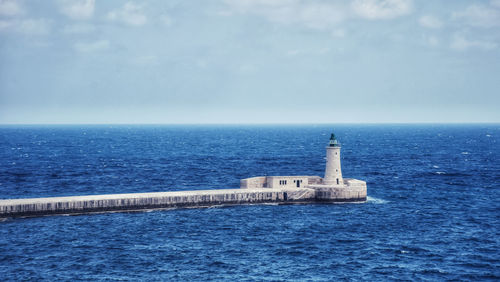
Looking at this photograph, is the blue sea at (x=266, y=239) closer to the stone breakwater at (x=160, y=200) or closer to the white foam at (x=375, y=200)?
the white foam at (x=375, y=200)

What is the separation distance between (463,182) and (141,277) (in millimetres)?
72868

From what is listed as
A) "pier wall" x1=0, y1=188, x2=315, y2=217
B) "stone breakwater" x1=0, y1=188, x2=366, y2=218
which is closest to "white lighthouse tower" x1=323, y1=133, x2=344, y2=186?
"stone breakwater" x1=0, y1=188, x2=366, y2=218

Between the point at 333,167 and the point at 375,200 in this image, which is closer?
the point at 333,167

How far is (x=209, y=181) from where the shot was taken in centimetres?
9600

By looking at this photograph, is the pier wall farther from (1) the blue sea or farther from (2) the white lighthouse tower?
(2) the white lighthouse tower

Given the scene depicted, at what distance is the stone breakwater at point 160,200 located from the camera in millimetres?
62844

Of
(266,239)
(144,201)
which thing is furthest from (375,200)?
(144,201)

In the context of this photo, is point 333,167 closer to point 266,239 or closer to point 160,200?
point 266,239

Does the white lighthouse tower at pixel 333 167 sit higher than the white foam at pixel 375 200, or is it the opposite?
the white lighthouse tower at pixel 333 167

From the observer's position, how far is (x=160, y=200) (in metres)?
67.8

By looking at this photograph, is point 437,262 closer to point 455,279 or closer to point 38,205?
point 455,279

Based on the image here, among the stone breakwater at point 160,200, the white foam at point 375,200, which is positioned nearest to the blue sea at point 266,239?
the white foam at point 375,200

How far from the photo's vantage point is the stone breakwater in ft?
206

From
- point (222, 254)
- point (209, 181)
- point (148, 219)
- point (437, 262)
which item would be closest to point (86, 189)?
point (209, 181)
